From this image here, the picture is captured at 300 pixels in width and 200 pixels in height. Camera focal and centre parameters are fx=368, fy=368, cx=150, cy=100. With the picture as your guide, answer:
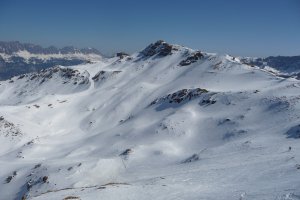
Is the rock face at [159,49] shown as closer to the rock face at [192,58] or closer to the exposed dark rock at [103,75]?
the rock face at [192,58]

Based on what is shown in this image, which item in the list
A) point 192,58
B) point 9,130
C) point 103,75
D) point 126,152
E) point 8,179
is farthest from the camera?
point 103,75

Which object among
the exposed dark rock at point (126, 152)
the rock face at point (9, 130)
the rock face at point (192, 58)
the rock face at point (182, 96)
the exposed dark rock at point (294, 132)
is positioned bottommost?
the rock face at point (9, 130)

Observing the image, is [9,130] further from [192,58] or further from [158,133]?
[192,58]

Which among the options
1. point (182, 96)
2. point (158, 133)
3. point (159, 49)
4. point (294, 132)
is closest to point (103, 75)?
point (159, 49)

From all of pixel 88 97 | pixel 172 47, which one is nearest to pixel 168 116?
pixel 88 97

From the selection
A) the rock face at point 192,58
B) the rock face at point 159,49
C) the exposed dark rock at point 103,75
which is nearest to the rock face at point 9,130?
the exposed dark rock at point 103,75

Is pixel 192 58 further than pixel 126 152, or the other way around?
pixel 192 58

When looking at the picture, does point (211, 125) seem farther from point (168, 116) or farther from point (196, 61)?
point (196, 61)
